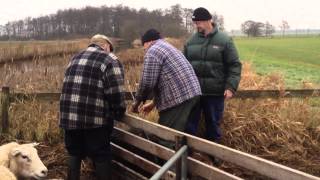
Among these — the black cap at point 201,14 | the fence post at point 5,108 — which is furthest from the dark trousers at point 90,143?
the fence post at point 5,108

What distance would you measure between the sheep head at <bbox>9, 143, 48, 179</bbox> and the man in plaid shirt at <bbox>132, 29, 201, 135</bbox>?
133 cm

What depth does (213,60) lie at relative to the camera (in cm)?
645

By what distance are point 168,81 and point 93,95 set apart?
0.87m

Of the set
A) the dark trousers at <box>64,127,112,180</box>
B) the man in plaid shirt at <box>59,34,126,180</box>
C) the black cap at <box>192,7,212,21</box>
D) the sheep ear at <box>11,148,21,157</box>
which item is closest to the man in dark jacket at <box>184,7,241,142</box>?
the black cap at <box>192,7,212,21</box>

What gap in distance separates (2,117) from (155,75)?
3266mm

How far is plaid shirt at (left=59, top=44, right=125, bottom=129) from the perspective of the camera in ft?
17.6

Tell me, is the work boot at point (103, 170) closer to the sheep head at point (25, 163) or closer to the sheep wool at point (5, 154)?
the sheep head at point (25, 163)

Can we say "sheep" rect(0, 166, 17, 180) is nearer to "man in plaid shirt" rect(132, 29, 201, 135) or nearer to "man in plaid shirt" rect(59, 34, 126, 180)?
"man in plaid shirt" rect(59, 34, 126, 180)

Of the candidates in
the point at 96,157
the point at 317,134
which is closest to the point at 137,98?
the point at 96,157

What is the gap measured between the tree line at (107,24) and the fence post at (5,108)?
28479 millimetres

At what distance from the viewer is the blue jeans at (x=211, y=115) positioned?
662cm

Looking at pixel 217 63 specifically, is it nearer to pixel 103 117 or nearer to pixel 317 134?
pixel 103 117

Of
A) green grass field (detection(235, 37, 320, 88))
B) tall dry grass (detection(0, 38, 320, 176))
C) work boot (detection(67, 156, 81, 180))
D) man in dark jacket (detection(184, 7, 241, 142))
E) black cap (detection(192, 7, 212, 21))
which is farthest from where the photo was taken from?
green grass field (detection(235, 37, 320, 88))

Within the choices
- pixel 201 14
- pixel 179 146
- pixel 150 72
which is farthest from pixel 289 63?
pixel 179 146
